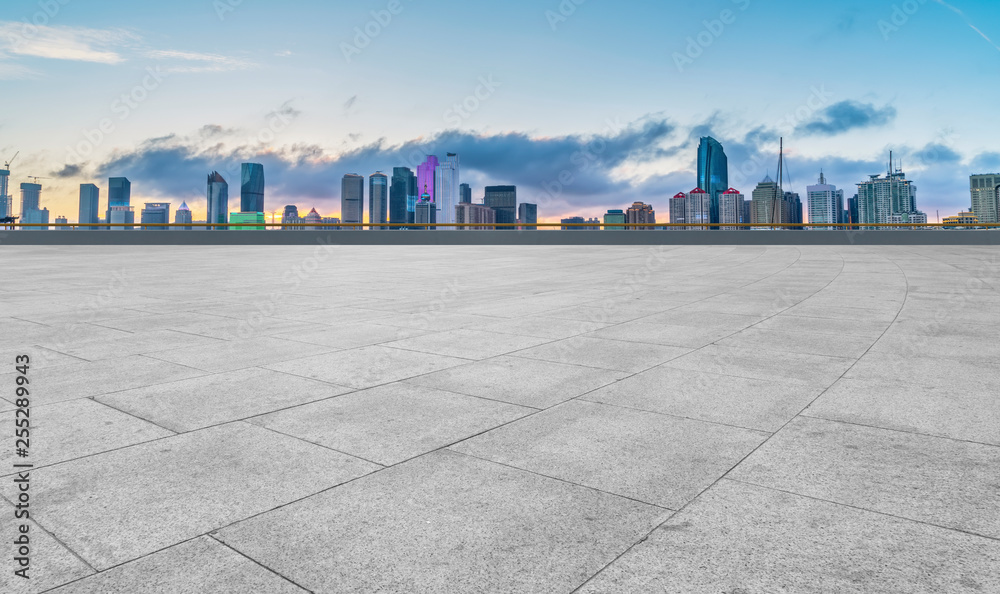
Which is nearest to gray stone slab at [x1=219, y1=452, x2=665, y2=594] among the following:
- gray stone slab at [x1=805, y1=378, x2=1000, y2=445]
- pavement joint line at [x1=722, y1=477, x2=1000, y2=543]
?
pavement joint line at [x1=722, y1=477, x2=1000, y2=543]

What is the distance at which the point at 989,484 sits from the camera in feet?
10.4

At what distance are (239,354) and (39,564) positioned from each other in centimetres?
399

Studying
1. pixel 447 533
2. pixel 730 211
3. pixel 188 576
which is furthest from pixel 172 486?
pixel 730 211

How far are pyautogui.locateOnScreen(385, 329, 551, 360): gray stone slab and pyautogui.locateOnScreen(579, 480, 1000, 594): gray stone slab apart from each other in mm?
3636

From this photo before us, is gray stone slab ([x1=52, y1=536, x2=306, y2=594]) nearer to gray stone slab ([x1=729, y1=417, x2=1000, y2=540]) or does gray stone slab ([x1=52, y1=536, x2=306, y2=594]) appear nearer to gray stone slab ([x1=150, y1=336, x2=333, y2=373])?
gray stone slab ([x1=729, y1=417, x2=1000, y2=540])

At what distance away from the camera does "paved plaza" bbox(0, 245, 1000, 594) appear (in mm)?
2443

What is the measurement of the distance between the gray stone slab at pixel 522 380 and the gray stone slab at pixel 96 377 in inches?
88.7

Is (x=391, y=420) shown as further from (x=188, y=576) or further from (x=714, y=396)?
(x=714, y=396)

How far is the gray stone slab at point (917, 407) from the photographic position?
402 cm

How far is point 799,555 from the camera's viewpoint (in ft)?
8.25

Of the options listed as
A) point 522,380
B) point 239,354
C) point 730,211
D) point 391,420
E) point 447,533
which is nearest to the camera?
point 447,533

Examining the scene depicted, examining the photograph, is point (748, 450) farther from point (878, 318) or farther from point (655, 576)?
point (878, 318)

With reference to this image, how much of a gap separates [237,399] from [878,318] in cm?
807

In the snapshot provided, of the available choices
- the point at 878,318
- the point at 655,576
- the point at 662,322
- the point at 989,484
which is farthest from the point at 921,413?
the point at 878,318
